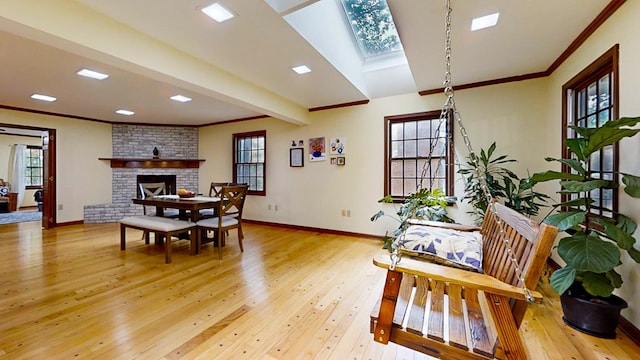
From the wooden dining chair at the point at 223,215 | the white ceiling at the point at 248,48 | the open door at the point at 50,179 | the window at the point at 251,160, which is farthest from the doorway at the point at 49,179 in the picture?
the wooden dining chair at the point at 223,215

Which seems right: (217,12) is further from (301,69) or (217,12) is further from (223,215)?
(223,215)

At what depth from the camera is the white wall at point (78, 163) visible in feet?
18.3

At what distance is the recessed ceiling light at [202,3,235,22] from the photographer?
212 cm

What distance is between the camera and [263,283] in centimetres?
277

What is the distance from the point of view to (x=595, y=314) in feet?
6.17

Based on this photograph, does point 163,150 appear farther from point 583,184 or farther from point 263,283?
point 583,184

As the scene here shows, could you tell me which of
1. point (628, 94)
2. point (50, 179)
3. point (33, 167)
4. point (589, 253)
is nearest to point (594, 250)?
point (589, 253)

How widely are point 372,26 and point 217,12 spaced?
2.23 metres

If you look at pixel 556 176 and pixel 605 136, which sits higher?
pixel 605 136

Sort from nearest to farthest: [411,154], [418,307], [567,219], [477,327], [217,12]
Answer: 1. [477,327]
2. [418,307]
3. [567,219]
4. [217,12]
5. [411,154]

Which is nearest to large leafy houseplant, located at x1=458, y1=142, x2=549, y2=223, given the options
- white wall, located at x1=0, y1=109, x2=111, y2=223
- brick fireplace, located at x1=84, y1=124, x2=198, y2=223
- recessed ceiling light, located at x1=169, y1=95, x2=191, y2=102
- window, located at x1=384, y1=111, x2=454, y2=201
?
window, located at x1=384, y1=111, x2=454, y2=201

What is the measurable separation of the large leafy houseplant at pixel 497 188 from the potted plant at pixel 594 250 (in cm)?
94

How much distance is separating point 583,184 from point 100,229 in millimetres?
7065

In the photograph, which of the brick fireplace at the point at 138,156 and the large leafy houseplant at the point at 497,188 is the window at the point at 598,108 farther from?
the brick fireplace at the point at 138,156
